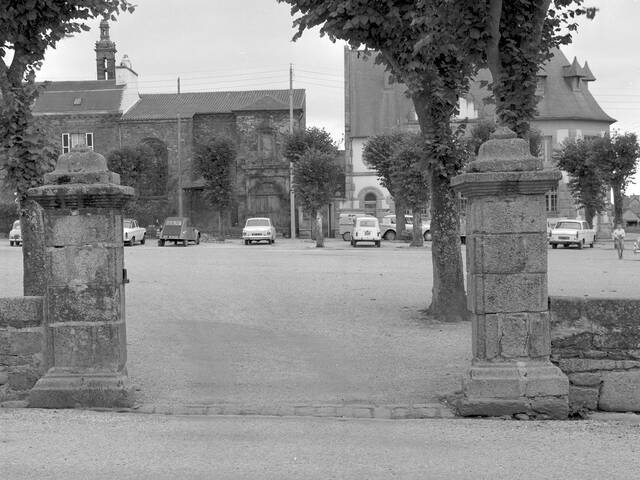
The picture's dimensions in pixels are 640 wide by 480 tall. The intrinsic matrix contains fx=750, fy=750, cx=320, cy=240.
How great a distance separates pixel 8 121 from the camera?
10359 millimetres

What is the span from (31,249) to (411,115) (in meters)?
48.2

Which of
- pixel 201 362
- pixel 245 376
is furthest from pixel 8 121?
pixel 245 376

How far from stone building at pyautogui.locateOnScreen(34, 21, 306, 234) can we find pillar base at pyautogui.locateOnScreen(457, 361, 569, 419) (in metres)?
48.3

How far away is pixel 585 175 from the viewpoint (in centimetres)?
4762

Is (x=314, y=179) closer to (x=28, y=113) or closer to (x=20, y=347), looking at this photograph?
(x=28, y=113)

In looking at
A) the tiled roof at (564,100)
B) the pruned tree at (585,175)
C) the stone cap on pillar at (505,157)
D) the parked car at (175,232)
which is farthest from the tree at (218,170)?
the stone cap on pillar at (505,157)

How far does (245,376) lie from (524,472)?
3969mm

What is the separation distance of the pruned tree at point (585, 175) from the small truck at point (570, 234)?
257 inches

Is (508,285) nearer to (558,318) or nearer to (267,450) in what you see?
(558,318)

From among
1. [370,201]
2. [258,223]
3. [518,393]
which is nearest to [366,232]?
[258,223]

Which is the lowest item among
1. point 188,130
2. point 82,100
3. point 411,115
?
point 188,130

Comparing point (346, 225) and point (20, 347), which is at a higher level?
point (346, 225)

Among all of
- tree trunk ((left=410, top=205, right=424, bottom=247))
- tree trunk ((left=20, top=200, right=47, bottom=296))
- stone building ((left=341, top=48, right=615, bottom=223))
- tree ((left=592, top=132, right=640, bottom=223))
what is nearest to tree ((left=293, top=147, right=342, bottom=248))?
tree trunk ((left=410, top=205, right=424, bottom=247))

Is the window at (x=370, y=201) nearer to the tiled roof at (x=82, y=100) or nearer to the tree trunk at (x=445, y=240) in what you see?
the tiled roof at (x=82, y=100)
